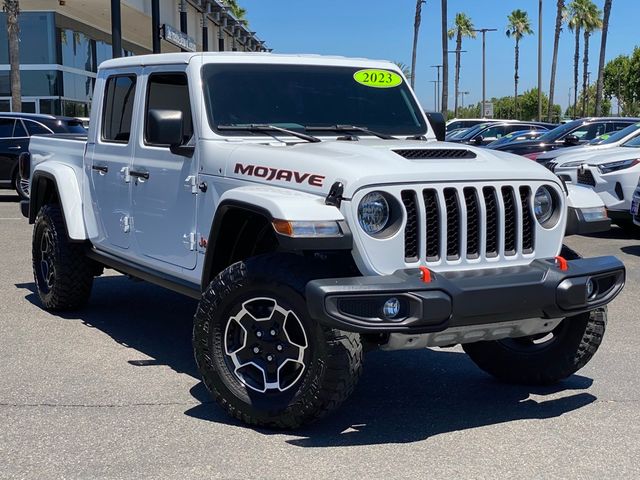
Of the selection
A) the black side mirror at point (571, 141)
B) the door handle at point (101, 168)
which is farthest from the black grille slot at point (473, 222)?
the black side mirror at point (571, 141)

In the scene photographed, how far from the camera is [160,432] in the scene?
4500 mm

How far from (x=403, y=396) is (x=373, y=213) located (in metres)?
1.35

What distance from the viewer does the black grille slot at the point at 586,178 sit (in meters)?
12.4

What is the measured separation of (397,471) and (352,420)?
28.6 inches

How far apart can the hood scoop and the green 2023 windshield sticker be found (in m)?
1.38

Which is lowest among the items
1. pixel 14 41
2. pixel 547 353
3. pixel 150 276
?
pixel 547 353

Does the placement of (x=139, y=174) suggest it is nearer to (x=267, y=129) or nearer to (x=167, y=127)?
(x=167, y=127)

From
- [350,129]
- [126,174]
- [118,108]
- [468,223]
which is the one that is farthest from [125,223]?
[468,223]

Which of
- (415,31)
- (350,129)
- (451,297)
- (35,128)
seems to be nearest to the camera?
(451,297)

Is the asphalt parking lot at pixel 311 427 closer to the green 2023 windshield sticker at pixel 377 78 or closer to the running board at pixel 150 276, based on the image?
the running board at pixel 150 276

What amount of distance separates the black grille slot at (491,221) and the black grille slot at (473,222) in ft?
0.26

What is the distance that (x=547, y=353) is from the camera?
5168 millimetres

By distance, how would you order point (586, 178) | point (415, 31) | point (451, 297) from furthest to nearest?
point (415, 31), point (586, 178), point (451, 297)

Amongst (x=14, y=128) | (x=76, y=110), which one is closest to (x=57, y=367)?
(x=14, y=128)
